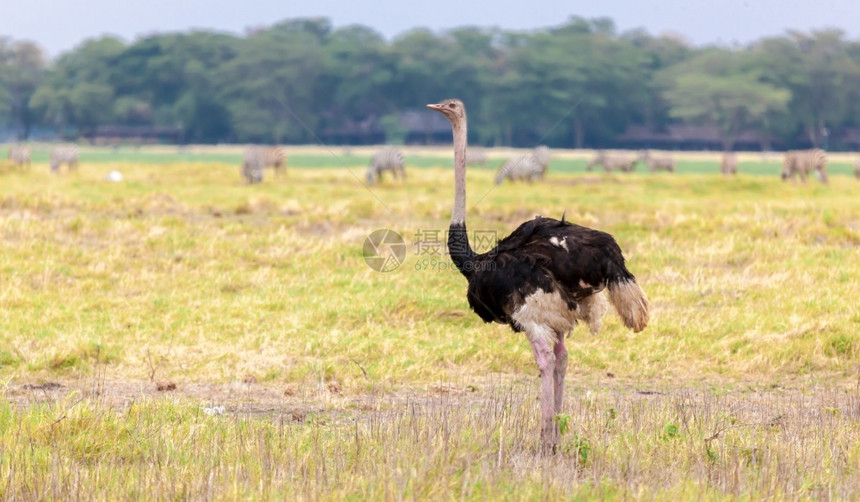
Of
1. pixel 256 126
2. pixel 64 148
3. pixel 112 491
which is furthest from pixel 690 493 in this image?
pixel 256 126

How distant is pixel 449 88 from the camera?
290 ft

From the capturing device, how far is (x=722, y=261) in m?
13.4

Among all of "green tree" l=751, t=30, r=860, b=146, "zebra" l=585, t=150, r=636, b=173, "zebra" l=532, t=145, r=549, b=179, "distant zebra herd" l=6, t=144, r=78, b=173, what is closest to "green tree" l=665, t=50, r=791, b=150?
"green tree" l=751, t=30, r=860, b=146

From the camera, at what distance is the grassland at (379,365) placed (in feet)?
18.9

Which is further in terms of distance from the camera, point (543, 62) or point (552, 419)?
point (543, 62)

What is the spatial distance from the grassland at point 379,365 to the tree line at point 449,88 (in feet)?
202

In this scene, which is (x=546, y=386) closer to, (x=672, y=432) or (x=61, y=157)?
(x=672, y=432)

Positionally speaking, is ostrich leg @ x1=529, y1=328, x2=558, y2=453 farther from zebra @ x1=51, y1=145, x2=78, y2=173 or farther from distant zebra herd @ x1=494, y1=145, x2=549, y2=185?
zebra @ x1=51, y1=145, x2=78, y2=173

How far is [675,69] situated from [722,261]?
77656 mm

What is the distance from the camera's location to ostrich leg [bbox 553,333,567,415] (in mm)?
7098

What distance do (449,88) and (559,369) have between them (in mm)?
82268

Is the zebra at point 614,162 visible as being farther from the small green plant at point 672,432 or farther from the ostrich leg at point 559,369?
the small green plant at point 672,432

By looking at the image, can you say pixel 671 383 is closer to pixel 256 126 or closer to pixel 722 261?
pixel 722 261

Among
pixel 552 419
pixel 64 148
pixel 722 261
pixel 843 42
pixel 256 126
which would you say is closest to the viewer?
pixel 552 419
